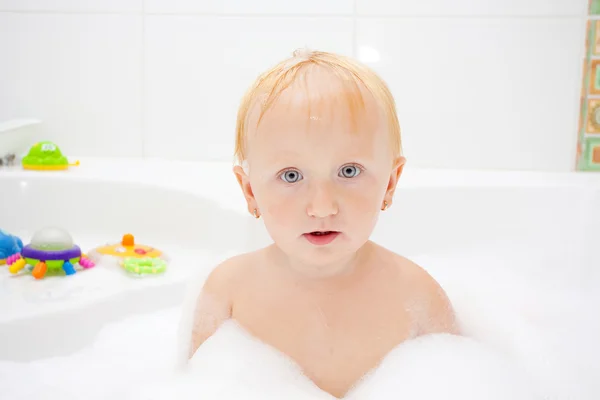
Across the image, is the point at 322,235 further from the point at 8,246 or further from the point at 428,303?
the point at 8,246

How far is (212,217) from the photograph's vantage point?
5.19 feet

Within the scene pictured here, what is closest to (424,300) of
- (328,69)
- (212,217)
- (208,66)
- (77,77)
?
(328,69)

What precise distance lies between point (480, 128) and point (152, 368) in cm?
121

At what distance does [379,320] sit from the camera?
0.95 m

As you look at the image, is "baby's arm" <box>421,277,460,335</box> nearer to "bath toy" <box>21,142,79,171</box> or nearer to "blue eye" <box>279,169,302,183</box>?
"blue eye" <box>279,169,302,183</box>

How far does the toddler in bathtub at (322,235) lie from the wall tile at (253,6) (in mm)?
1072

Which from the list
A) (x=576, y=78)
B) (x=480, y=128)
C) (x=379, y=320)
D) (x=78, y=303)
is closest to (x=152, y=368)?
(x=78, y=303)

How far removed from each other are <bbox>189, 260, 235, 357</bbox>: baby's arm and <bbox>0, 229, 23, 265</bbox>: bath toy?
0.65 meters

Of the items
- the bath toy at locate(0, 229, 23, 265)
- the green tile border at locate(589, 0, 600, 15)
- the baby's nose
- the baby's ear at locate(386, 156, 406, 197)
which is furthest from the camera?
the green tile border at locate(589, 0, 600, 15)

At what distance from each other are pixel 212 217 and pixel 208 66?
1.93 ft

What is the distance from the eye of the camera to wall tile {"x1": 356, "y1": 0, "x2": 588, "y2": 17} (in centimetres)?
183

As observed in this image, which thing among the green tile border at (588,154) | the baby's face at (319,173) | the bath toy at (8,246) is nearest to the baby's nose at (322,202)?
the baby's face at (319,173)

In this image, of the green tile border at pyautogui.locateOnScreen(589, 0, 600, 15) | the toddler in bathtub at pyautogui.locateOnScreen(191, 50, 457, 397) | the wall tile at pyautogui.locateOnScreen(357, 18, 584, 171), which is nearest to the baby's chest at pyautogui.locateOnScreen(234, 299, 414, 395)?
the toddler in bathtub at pyautogui.locateOnScreen(191, 50, 457, 397)

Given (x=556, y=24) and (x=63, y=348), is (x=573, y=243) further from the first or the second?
(x=63, y=348)
